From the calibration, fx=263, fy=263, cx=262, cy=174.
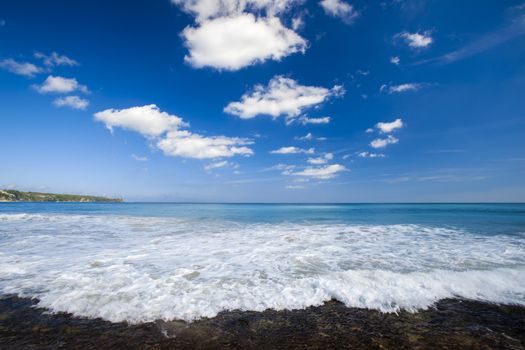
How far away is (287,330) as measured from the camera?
4758 millimetres

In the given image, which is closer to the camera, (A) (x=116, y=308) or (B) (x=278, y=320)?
(B) (x=278, y=320)

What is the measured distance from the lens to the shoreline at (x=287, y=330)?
431 centimetres

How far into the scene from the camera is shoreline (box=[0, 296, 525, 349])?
14.1ft

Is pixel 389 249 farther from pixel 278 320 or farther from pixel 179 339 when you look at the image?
pixel 179 339

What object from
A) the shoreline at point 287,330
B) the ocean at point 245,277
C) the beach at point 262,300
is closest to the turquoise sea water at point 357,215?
the ocean at point 245,277

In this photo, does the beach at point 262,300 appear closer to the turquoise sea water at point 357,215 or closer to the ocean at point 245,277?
the ocean at point 245,277

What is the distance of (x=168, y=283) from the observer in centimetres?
720

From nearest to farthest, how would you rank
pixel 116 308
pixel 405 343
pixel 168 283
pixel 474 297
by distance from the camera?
pixel 405 343 < pixel 116 308 < pixel 474 297 < pixel 168 283

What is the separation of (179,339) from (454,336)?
4.71 m

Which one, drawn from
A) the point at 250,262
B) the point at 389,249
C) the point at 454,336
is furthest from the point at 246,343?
the point at 389,249

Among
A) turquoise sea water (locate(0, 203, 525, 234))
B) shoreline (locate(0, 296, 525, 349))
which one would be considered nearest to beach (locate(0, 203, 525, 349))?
shoreline (locate(0, 296, 525, 349))

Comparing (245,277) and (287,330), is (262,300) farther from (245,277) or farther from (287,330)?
(245,277)

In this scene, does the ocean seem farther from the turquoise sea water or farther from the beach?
the turquoise sea water

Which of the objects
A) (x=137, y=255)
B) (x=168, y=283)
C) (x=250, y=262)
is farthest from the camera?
(x=137, y=255)
